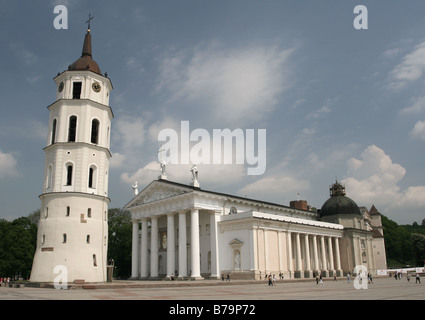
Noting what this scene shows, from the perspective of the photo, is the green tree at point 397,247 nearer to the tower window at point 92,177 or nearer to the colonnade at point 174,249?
the colonnade at point 174,249

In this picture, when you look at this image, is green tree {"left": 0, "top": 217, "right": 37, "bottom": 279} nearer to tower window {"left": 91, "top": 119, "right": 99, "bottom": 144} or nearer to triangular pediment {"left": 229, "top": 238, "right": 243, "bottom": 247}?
tower window {"left": 91, "top": 119, "right": 99, "bottom": 144}

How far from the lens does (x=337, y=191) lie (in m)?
78.2

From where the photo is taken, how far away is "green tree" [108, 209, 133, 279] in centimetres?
7288

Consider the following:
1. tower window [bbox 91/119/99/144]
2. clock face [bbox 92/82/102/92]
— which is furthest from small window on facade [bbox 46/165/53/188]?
clock face [bbox 92/82/102/92]

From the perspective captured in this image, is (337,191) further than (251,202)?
Yes

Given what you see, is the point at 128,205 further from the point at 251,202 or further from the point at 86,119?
the point at 86,119

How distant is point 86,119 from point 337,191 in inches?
2226

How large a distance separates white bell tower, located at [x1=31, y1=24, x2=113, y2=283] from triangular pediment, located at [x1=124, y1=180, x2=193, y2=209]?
14170mm

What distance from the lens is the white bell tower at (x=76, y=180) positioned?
33.8m

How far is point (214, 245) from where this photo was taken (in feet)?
166

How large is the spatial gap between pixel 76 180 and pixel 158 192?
2047 cm

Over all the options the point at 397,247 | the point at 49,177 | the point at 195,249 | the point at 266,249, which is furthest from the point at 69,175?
the point at 397,247
